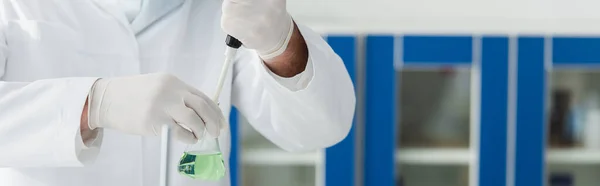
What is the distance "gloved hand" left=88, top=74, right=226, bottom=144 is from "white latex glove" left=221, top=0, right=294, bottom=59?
0.09 m

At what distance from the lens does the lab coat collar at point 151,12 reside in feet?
3.43

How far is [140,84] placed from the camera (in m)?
0.84

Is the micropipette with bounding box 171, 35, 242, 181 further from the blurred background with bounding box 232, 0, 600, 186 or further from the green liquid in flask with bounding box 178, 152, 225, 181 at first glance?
the blurred background with bounding box 232, 0, 600, 186

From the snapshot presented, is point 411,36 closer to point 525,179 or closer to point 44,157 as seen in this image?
point 525,179

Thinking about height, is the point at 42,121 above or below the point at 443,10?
below

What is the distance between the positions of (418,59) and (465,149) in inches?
10.8

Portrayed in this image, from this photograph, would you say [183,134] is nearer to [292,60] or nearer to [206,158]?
[206,158]

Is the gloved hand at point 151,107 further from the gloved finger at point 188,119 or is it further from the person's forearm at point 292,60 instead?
the person's forearm at point 292,60

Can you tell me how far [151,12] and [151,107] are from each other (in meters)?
0.26

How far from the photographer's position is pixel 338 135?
1048mm

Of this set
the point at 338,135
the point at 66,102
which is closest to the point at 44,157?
the point at 66,102

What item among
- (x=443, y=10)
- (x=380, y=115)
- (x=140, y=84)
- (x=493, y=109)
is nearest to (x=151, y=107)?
(x=140, y=84)

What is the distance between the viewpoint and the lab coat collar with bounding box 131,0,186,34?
1.04 meters

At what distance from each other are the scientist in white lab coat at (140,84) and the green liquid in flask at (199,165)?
0.07ft
